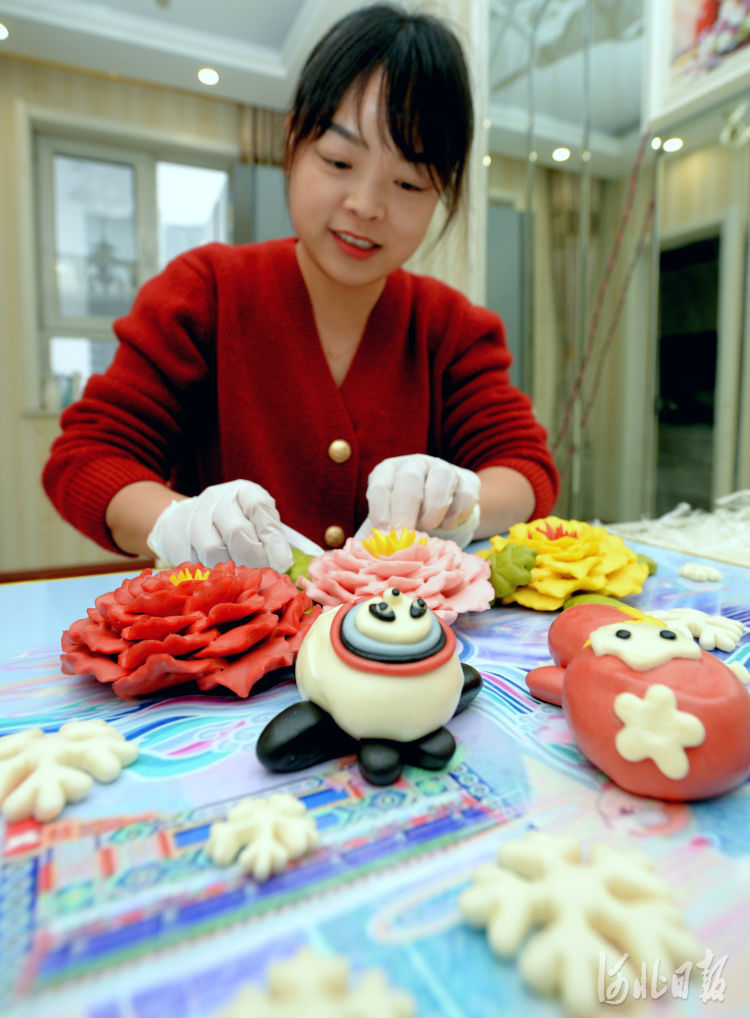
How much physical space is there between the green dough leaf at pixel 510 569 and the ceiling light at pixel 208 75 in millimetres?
2992

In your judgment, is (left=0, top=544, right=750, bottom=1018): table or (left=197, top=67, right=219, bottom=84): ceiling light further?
(left=197, top=67, right=219, bottom=84): ceiling light

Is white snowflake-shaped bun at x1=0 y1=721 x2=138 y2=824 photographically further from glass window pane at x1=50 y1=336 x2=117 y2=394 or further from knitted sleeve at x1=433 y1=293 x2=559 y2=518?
glass window pane at x1=50 y1=336 x2=117 y2=394

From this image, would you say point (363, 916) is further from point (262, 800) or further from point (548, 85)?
point (548, 85)

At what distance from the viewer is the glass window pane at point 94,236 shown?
293 cm

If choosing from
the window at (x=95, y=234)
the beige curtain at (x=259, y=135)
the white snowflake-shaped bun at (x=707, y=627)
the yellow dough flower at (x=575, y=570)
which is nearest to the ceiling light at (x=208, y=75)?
the beige curtain at (x=259, y=135)

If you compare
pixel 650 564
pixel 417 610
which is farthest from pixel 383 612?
pixel 650 564

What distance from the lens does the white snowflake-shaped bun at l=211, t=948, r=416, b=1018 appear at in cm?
17

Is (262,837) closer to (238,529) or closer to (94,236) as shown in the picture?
(238,529)

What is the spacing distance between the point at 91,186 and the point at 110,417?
2.77m

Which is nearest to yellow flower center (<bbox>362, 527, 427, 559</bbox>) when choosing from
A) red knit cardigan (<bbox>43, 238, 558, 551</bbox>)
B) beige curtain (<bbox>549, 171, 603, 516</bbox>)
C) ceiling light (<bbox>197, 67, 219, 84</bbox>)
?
red knit cardigan (<bbox>43, 238, 558, 551</bbox>)

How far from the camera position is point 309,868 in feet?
0.78

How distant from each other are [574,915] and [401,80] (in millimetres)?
803

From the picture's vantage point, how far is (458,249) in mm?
2068

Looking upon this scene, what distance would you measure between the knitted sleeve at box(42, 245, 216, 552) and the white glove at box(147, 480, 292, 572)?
241 millimetres
